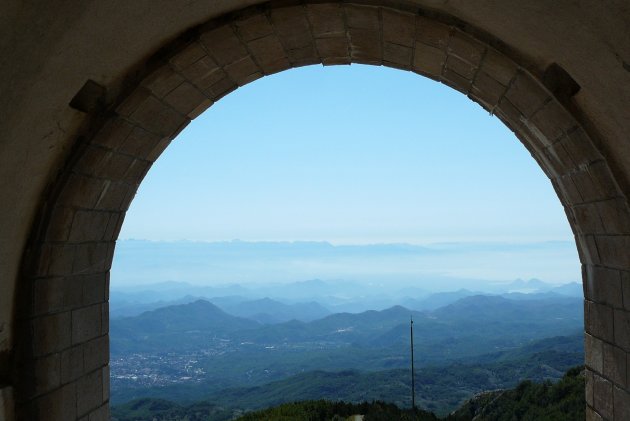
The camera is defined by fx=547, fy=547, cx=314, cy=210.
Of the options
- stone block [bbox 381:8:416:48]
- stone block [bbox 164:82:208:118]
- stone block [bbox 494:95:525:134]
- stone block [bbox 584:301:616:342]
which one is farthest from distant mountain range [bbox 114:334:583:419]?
stone block [bbox 381:8:416:48]

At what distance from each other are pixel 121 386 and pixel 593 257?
452 feet

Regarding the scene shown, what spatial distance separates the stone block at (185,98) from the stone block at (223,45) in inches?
14.7

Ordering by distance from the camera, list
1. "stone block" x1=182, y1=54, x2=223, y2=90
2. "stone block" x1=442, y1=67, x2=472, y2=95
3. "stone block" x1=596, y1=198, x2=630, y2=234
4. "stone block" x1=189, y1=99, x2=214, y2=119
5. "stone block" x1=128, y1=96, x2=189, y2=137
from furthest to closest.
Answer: "stone block" x1=189, y1=99, x2=214, y2=119 < "stone block" x1=442, y1=67, x2=472, y2=95 < "stone block" x1=128, y1=96, x2=189, y2=137 < "stone block" x1=182, y1=54, x2=223, y2=90 < "stone block" x1=596, y1=198, x2=630, y2=234

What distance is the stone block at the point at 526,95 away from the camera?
3.96 metres

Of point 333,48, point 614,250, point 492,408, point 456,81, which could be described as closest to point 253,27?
point 333,48

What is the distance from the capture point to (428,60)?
4551 mm

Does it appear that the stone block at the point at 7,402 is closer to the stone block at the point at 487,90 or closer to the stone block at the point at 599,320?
the stone block at the point at 487,90

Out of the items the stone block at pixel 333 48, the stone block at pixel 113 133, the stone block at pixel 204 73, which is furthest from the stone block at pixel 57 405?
the stone block at pixel 333 48

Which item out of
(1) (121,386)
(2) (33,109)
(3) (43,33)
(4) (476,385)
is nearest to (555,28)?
(3) (43,33)

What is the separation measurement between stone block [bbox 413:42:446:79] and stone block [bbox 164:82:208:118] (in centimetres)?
189

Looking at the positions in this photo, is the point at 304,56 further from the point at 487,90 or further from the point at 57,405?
the point at 57,405

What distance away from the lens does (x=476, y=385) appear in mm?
70062

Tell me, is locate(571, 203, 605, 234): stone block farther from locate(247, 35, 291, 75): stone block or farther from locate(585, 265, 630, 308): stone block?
locate(247, 35, 291, 75): stone block

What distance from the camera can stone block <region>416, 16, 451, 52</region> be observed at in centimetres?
398
